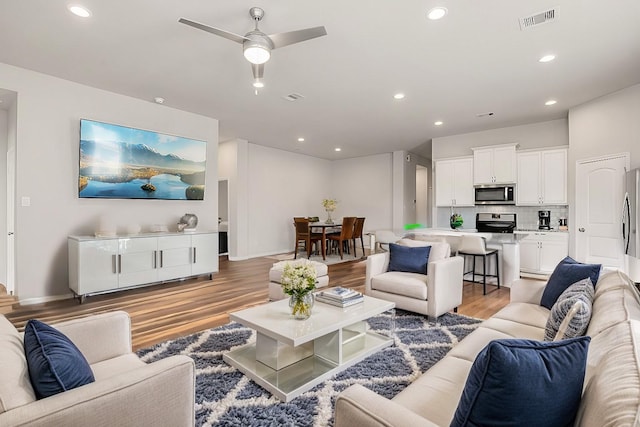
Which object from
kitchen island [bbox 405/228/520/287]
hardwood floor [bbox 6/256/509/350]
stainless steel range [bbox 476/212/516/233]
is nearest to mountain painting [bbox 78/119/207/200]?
hardwood floor [bbox 6/256/509/350]

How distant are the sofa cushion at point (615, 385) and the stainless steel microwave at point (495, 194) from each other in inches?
216

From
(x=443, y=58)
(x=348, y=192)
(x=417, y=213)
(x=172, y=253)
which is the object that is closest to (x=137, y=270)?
(x=172, y=253)

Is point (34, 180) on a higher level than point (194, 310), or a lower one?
higher

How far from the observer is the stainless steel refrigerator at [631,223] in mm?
3832

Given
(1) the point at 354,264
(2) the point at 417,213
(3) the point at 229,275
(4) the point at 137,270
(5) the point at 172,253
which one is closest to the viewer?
(4) the point at 137,270

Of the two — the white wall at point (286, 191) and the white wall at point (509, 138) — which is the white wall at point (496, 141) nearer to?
the white wall at point (509, 138)

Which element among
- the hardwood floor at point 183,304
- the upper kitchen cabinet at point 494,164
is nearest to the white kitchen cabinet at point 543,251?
the upper kitchen cabinet at point 494,164

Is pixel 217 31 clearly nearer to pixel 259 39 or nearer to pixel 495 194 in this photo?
pixel 259 39

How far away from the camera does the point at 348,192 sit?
9922mm

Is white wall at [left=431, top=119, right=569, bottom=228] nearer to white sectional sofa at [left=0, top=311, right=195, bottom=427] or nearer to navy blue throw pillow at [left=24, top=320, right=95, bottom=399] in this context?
white sectional sofa at [left=0, top=311, right=195, bottom=427]

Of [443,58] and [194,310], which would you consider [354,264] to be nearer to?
[194,310]

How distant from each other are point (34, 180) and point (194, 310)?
2635 mm

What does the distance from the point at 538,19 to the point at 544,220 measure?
4222mm

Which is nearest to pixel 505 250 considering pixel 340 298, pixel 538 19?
pixel 538 19
